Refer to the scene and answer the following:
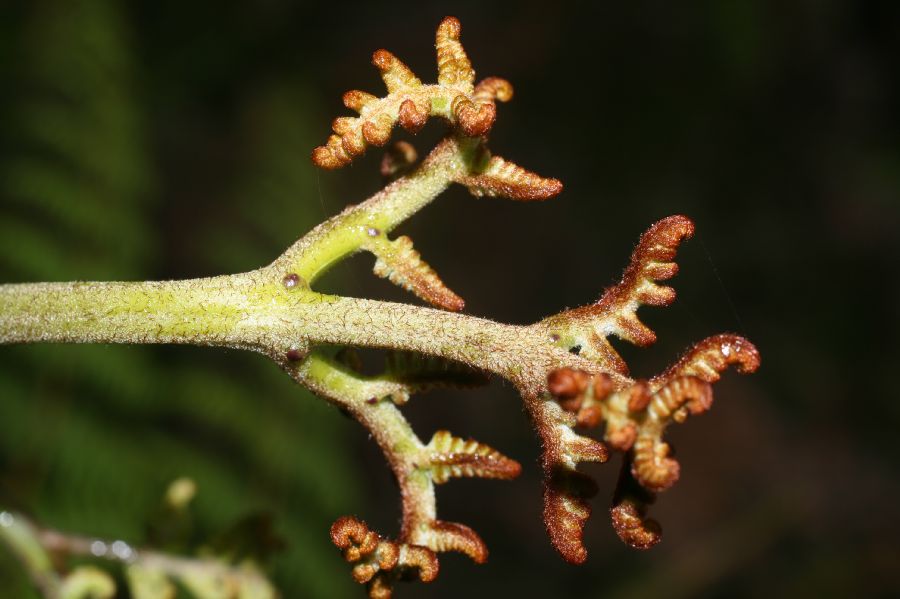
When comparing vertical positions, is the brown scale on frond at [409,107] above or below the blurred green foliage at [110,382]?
below

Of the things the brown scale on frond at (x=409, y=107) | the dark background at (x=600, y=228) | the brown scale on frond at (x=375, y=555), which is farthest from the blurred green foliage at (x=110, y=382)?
the brown scale on frond at (x=409, y=107)

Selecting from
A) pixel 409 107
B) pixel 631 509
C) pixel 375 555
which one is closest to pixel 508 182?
pixel 409 107

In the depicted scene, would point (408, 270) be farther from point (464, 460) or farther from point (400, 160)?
point (464, 460)

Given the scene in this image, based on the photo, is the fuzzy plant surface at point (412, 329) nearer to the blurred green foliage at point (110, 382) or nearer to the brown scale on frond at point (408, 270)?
the brown scale on frond at point (408, 270)

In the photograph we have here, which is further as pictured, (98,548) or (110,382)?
(110,382)

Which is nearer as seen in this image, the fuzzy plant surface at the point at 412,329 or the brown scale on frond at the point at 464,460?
the fuzzy plant surface at the point at 412,329

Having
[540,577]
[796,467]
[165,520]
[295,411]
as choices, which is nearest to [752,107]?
[796,467]

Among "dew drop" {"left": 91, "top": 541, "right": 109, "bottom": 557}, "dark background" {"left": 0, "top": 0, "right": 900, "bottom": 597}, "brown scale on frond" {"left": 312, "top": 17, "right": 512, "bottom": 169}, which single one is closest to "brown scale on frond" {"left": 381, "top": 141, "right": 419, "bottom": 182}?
"brown scale on frond" {"left": 312, "top": 17, "right": 512, "bottom": 169}

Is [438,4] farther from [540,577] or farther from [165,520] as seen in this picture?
[165,520]
